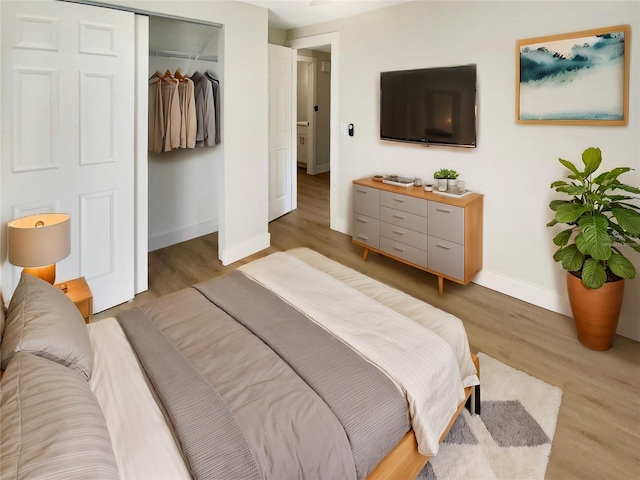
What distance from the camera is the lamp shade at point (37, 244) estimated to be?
2.22 metres

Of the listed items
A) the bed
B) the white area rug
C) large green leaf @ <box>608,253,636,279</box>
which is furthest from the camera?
large green leaf @ <box>608,253,636,279</box>

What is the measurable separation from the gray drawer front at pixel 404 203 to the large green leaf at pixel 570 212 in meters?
1.07

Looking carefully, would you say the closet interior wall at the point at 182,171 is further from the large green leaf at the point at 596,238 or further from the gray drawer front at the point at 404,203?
the large green leaf at the point at 596,238

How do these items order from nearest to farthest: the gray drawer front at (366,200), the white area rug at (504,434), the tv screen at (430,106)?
the white area rug at (504,434) < the tv screen at (430,106) < the gray drawer front at (366,200)

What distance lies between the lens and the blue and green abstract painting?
8.48 ft

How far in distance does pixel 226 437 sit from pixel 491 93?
311 cm

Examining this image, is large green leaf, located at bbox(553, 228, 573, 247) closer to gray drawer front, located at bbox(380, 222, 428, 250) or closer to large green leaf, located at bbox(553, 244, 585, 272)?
large green leaf, located at bbox(553, 244, 585, 272)

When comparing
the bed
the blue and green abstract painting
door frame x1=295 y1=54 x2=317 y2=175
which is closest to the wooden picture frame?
the blue and green abstract painting

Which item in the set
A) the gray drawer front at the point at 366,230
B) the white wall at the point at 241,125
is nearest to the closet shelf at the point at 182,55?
the white wall at the point at 241,125

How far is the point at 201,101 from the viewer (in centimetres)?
411

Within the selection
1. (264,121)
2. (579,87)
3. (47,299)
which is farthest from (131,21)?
(579,87)

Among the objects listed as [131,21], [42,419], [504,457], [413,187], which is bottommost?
[504,457]

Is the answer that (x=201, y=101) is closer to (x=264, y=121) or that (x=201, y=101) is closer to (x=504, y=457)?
(x=264, y=121)

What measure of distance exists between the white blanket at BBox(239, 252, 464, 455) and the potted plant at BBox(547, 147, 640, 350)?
1.30 meters
